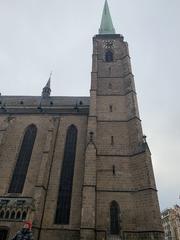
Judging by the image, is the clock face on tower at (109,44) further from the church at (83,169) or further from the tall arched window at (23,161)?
the tall arched window at (23,161)

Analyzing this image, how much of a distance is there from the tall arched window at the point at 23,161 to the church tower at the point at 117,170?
18.9 feet

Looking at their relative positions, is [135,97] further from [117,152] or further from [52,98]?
[52,98]

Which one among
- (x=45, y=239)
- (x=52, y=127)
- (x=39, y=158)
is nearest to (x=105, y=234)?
(x=45, y=239)

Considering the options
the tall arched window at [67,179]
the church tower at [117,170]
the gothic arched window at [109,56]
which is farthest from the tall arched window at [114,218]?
the gothic arched window at [109,56]

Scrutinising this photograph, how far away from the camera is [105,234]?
1440cm

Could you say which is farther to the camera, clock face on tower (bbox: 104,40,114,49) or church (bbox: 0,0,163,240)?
clock face on tower (bbox: 104,40,114,49)

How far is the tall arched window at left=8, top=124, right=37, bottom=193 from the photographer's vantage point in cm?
1755

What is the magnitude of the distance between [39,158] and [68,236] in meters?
6.88

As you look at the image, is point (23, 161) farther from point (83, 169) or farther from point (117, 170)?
point (117, 170)

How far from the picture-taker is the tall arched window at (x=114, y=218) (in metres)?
14.7

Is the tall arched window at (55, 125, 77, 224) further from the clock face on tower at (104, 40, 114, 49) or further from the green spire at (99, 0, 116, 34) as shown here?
the green spire at (99, 0, 116, 34)

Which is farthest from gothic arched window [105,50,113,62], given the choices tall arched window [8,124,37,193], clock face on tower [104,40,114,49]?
tall arched window [8,124,37,193]

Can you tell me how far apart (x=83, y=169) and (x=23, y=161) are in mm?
5560

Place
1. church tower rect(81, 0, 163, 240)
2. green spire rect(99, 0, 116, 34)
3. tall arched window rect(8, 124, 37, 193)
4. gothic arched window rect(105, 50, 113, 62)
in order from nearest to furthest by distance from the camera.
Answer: church tower rect(81, 0, 163, 240) < tall arched window rect(8, 124, 37, 193) < gothic arched window rect(105, 50, 113, 62) < green spire rect(99, 0, 116, 34)
